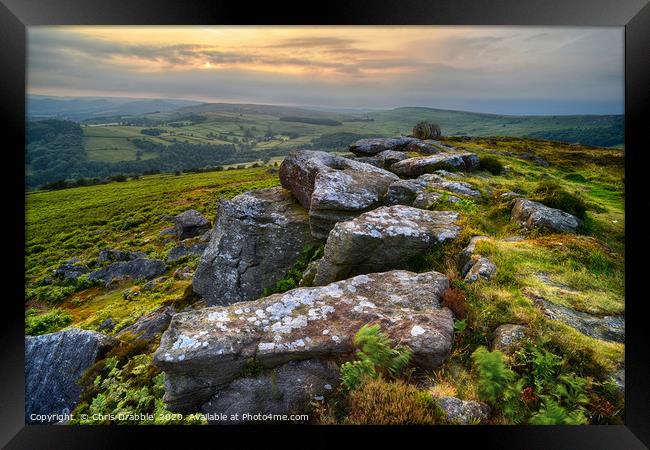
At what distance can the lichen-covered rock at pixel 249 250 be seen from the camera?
984 cm

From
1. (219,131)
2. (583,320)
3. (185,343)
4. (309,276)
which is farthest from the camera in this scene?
(219,131)

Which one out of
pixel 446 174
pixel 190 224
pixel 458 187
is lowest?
pixel 190 224

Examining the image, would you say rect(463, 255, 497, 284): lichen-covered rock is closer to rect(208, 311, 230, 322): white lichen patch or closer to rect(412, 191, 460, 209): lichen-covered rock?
rect(412, 191, 460, 209): lichen-covered rock

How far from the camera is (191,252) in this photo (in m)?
16.1

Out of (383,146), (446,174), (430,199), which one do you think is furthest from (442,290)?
(383,146)

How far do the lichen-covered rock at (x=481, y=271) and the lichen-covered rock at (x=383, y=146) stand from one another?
374 inches

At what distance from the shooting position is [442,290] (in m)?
6.92

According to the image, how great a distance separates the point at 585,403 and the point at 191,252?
47.2 feet

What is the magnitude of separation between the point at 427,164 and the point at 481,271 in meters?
6.52

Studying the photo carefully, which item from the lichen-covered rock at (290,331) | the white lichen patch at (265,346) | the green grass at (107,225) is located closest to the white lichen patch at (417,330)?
the lichen-covered rock at (290,331)

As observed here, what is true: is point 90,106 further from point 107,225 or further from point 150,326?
point 107,225

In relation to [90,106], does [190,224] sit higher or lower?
lower

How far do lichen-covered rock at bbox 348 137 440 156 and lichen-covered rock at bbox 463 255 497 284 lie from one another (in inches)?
374
